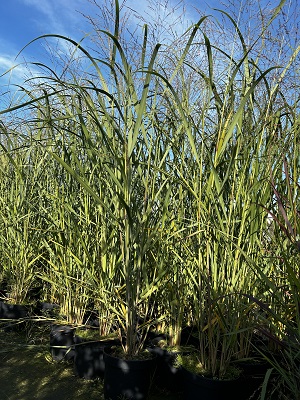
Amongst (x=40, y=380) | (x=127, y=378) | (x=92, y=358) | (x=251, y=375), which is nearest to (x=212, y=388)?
(x=251, y=375)

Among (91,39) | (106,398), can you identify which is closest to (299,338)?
(106,398)

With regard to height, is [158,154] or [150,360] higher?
[158,154]

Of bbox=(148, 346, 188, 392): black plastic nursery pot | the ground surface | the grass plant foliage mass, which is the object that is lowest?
the ground surface

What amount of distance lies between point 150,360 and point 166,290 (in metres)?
0.33

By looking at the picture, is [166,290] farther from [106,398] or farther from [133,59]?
[133,59]

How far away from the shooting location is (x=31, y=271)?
2.82m

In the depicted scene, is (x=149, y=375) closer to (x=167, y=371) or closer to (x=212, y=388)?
(x=167, y=371)

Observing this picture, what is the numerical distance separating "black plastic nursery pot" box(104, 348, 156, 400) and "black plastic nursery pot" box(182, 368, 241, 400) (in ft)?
0.69

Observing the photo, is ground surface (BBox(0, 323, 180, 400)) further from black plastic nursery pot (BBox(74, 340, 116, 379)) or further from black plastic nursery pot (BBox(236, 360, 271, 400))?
black plastic nursery pot (BBox(236, 360, 271, 400))

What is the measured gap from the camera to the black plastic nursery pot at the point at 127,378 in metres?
1.70

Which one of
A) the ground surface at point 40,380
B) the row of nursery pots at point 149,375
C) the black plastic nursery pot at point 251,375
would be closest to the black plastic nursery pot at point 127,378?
the row of nursery pots at point 149,375

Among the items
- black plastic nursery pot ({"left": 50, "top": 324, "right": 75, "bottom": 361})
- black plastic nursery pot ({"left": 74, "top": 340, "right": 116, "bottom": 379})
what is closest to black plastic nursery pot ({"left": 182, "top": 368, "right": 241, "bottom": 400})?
black plastic nursery pot ({"left": 74, "top": 340, "right": 116, "bottom": 379})

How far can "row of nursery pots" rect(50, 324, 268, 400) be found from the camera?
61.2 inches

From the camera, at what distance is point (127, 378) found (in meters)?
1.70
